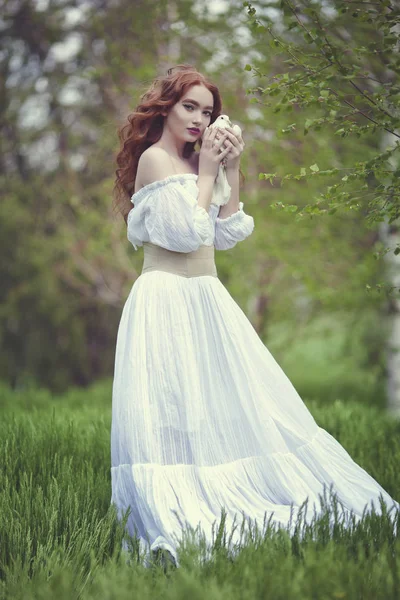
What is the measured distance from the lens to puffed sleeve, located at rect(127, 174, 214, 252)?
9.57 ft

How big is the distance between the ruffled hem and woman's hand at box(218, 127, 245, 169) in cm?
127

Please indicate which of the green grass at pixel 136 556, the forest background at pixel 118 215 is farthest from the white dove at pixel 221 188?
the forest background at pixel 118 215

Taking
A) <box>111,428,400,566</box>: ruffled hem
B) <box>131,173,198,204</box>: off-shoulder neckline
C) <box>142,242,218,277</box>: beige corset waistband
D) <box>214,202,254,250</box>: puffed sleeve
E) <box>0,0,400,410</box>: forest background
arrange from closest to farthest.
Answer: <box>111,428,400,566</box>: ruffled hem, <box>131,173,198,204</box>: off-shoulder neckline, <box>142,242,218,277</box>: beige corset waistband, <box>214,202,254,250</box>: puffed sleeve, <box>0,0,400,410</box>: forest background

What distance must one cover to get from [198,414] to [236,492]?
0.35 meters

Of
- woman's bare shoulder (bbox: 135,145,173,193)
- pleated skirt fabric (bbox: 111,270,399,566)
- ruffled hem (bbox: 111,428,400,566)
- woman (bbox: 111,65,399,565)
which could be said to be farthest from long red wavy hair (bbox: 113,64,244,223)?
ruffled hem (bbox: 111,428,400,566)

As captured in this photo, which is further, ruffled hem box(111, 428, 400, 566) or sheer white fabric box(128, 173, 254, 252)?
sheer white fabric box(128, 173, 254, 252)

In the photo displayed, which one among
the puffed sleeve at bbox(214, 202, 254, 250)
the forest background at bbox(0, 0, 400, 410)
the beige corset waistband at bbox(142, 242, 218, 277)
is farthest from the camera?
the forest background at bbox(0, 0, 400, 410)

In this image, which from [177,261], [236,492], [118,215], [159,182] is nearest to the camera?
[236,492]

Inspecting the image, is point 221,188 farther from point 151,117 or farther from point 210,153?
point 151,117

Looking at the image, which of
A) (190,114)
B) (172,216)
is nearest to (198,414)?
(172,216)

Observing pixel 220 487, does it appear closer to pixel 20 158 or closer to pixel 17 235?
pixel 17 235

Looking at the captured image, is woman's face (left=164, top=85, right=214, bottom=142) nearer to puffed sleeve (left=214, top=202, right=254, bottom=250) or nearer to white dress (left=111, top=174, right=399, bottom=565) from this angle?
white dress (left=111, top=174, right=399, bottom=565)

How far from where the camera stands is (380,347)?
7809mm

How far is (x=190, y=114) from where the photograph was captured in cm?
316
